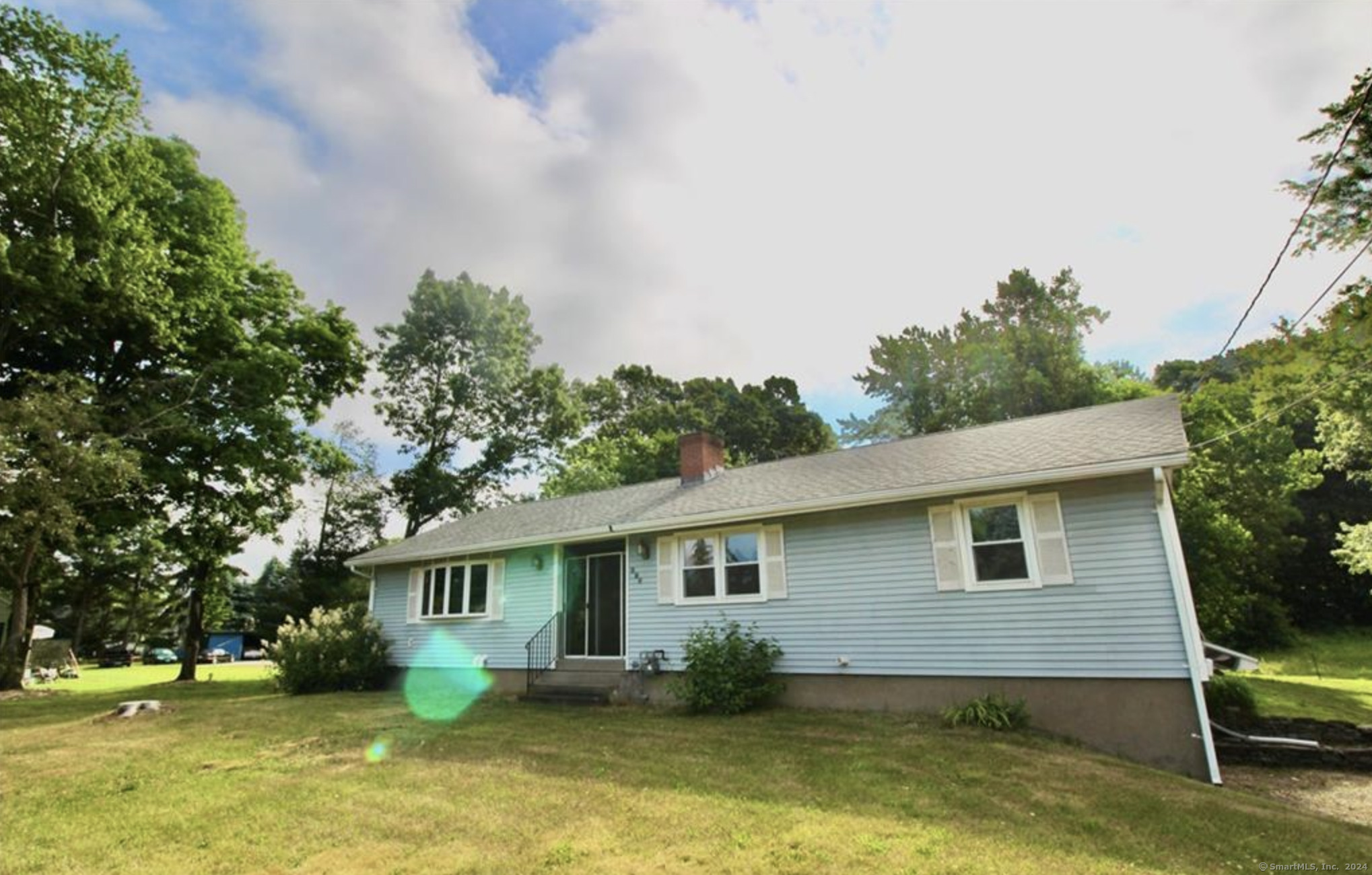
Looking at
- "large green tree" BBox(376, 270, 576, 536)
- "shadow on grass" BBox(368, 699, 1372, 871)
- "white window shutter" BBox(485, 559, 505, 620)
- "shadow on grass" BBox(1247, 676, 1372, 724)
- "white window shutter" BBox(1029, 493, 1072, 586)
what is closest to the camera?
"shadow on grass" BBox(368, 699, 1372, 871)

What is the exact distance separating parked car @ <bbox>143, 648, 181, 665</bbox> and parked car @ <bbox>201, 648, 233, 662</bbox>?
1.52 meters

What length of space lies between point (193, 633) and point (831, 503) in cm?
2218

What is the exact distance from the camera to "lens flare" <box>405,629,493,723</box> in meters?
13.5

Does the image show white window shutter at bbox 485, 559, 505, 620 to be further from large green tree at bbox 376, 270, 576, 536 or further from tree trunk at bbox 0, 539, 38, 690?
large green tree at bbox 376, 270, 576, 536

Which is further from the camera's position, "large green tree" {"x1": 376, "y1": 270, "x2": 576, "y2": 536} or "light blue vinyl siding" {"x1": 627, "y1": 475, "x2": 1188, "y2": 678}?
"large green tree" {"x1": 376, "y1": 270, "x2": 576, "y2": 536}

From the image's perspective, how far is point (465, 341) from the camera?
30812 mm

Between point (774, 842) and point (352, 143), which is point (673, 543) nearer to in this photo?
point (774, 842)

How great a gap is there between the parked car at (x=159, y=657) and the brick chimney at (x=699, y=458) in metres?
38.3

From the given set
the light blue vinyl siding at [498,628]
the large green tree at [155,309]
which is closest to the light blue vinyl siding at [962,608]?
the light blue vinyl siding at [498,628]

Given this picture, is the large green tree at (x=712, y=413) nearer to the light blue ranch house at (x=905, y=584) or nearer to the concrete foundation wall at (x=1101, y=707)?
the light blue ranch house at (x=905, y=584)

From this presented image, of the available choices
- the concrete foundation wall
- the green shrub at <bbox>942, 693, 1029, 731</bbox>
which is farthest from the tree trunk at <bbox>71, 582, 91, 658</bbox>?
the green shrub at <bbox>942, 693, 1029, 731</bbox>

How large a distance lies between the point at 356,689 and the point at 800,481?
10.6m

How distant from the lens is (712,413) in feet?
130

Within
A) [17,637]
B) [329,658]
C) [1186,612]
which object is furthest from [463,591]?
[1186,612]
